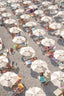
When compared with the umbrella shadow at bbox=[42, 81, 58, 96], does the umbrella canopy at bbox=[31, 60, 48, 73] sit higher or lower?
higher

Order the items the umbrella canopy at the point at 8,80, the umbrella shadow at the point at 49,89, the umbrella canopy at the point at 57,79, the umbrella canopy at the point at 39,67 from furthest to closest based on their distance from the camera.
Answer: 1. the umbrella canopy at the point at 39,67
2. the umbrella shadow at the point at 49,89
3. the umbrella canopy at the point at 8,80
4. the umbrella canopy at the point at 57,79

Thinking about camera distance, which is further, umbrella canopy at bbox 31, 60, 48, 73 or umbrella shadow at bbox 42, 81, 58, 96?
umbrella canopy at bbox 31, 60, 48, 73

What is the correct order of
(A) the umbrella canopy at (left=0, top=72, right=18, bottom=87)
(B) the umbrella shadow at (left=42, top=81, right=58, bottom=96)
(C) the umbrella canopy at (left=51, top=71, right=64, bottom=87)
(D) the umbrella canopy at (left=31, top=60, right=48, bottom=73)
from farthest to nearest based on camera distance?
1. (D) the umbrella canopy at (left=31, top=60, right=48, bottom=73)
2. (B) the umbrella shadow at (left=42, top=81, right=58, bottom=96)
3. (A) the umbrella canopy at (left=0, top=72, right=18, bottom=87)
4. (C) the umbrella canopy at (left=51, top=71, right=64, bottom=87)

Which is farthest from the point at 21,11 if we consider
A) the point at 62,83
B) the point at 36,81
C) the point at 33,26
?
the point at 62,83

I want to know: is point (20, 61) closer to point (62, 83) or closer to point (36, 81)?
point (36, 81)

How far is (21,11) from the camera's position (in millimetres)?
29828

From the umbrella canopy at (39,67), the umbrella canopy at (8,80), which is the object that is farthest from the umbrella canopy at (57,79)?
the umbrella canopy at (8,80)

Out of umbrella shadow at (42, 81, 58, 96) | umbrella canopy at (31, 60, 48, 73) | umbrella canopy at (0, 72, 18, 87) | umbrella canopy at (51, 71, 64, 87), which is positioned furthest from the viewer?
umbrella canopy at (31, 60, 48, 73)

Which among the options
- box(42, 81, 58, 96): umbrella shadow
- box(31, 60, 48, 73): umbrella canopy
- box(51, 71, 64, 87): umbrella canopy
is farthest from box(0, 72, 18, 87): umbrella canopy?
box(51, 71, 64, 87): umbrella canopy

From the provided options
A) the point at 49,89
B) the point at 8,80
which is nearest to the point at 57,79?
the point at 49,89

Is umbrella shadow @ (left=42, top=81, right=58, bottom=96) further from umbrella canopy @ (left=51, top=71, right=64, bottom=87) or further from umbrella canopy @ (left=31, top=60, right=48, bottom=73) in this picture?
umbrella canopy @ (left=31, top=60, right=48, bottom=73)

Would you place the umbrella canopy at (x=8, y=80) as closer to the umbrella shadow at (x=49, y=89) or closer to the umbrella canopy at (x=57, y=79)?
the umbrella shadow at (x=49, y=89)

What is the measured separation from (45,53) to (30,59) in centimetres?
272

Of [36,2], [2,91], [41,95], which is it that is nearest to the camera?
[41,95]
